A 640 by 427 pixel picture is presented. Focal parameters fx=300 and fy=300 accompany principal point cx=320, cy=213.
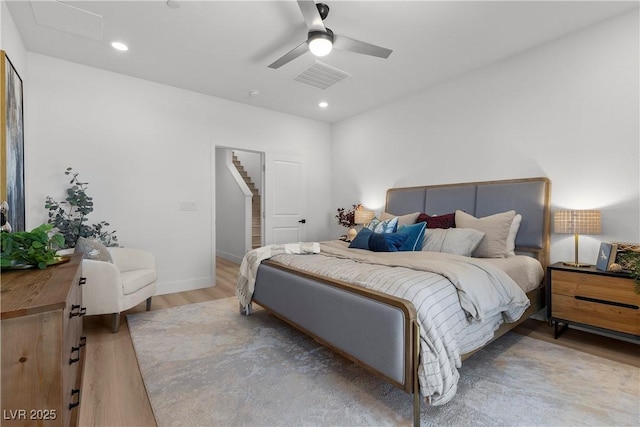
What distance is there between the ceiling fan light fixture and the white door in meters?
2.68

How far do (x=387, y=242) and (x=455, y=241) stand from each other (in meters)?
0.63

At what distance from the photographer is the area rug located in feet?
5.29

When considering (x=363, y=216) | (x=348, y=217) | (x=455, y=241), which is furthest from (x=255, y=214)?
(x=455, y=241)

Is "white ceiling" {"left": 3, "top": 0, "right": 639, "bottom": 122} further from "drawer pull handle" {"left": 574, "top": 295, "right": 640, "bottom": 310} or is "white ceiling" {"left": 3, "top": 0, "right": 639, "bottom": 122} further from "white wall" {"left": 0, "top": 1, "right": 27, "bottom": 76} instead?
"drawer pull handle" {"left": 574, "top": 295, "right": 640, "bottom": 310}

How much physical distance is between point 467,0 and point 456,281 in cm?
216

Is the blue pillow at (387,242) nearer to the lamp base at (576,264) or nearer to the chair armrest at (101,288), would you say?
the lamp base at (576,264)

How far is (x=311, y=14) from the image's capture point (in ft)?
7.04

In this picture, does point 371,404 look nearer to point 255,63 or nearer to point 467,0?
point 467,0

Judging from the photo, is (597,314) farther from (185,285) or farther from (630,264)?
(185,285)

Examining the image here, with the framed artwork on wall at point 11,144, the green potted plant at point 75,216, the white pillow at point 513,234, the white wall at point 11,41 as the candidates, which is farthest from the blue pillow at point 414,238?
the white wall at point 11,41

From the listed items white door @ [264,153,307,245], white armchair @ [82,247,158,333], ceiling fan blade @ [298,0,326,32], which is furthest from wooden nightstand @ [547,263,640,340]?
white armchair @ [82,247,158,333]

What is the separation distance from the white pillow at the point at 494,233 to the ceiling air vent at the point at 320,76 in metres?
A: 2.27

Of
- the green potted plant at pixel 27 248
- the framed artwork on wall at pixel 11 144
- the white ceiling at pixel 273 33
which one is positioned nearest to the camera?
the green potted plant at pixel 27 248

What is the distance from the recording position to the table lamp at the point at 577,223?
8.27ft
